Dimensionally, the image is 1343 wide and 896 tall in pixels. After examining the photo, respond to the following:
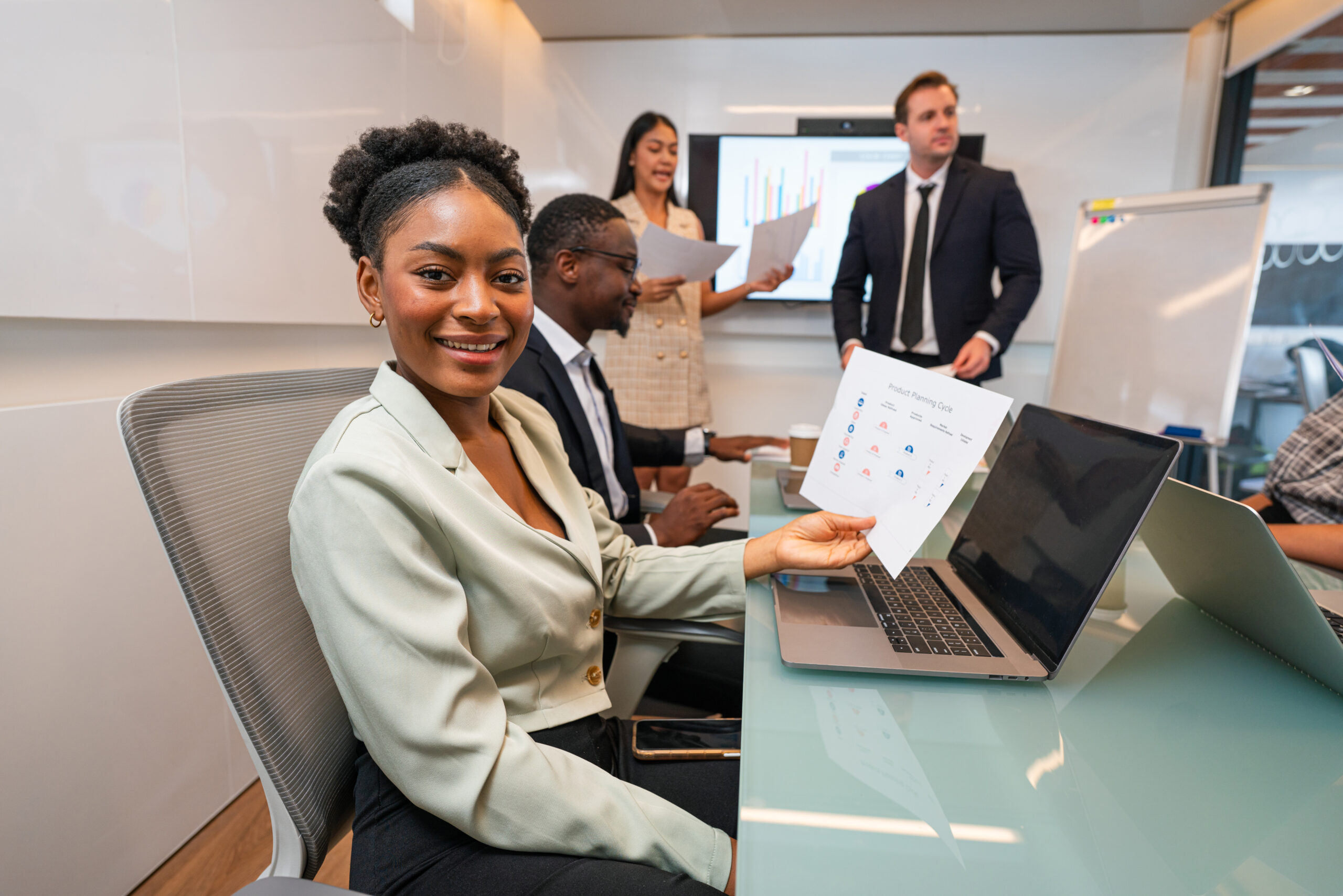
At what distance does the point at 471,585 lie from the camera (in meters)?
0.76

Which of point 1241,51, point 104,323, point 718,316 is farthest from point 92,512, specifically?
point 1241,51

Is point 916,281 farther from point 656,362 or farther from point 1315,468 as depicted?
point 1315,468

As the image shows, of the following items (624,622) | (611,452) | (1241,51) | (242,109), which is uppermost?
(1241,51)

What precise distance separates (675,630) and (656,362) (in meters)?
2.00

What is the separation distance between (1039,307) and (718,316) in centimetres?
150

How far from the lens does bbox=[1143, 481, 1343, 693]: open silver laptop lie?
67 cm

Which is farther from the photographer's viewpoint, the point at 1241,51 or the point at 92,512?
the point at 1241,51

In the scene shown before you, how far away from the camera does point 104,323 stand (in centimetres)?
141

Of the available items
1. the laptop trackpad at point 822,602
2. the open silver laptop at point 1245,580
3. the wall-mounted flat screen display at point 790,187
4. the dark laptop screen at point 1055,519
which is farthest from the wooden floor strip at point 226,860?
the wall-mounted flat screen display at point 790,187

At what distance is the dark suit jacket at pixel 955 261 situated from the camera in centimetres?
267

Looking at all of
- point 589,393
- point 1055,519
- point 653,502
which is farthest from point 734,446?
point 1055,519

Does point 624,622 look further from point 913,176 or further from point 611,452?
point 913,176

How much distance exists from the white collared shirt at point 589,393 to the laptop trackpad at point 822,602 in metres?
0.64

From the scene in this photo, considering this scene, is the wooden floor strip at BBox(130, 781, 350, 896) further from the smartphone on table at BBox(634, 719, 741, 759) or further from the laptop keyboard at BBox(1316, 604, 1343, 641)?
the laptop keyboard at BBox(1316, 604, 1343, 641)
